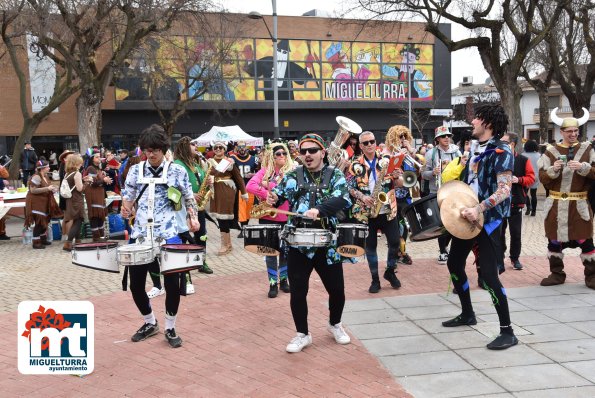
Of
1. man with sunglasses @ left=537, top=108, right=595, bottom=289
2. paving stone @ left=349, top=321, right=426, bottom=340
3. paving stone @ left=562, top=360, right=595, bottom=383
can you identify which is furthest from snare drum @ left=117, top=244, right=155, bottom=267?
man with sunglasses @ left=537, top=108, right=595, bottom=289

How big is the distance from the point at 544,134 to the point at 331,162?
26.2 metres

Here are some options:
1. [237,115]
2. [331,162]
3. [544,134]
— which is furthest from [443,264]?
[237,115]

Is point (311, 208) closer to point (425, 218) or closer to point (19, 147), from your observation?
point (425, 218)

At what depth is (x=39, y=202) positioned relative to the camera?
38.2ft

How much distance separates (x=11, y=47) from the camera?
1869cm

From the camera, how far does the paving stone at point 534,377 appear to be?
4.25m

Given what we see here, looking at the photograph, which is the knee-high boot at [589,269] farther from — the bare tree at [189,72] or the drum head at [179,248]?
the bare tree at [189,72]

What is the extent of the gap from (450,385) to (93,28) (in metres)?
17.1

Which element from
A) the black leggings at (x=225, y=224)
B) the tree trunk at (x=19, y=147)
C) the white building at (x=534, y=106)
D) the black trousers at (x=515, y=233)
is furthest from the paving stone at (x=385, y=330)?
the white building at (x=534, y=106)

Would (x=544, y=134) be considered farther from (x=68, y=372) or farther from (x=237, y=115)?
(x=68, y=372)

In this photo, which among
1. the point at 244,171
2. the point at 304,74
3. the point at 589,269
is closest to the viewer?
the point at 589,269

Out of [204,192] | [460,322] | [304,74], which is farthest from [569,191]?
[304,74]

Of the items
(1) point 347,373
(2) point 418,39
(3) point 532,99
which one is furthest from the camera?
(3) point 532,99

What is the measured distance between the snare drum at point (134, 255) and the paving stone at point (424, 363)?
6.89ft
